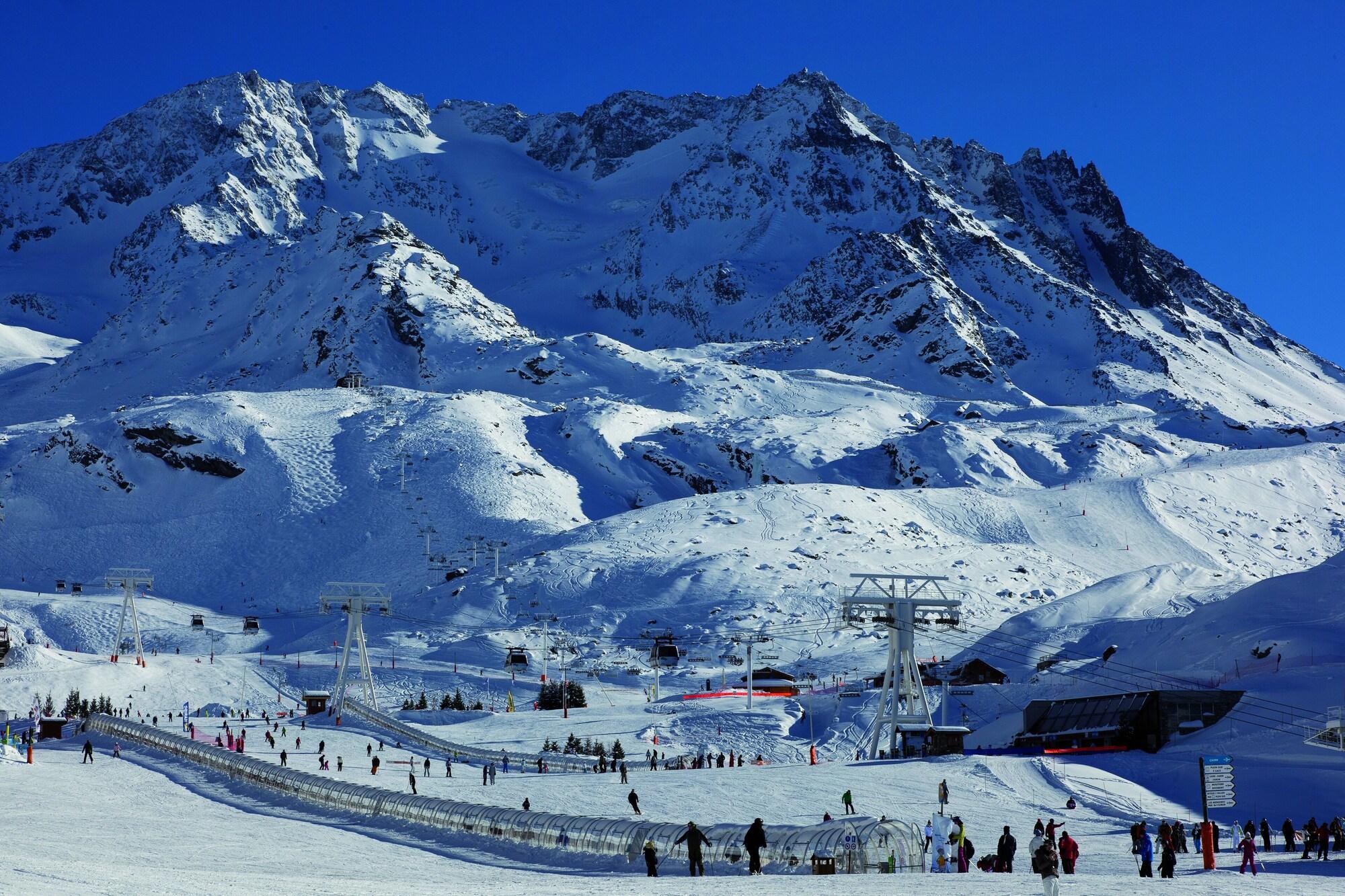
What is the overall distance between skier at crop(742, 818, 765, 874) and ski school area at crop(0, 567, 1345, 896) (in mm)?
91

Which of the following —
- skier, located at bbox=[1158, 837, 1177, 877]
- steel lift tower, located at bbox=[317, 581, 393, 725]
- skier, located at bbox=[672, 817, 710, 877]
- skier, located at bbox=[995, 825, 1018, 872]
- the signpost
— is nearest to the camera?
skier, located at bbox=[1158, 837, 1177, 877]

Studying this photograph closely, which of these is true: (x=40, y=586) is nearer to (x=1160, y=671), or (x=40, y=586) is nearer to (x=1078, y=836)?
(x=1160, y=671)

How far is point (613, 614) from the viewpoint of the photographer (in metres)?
107

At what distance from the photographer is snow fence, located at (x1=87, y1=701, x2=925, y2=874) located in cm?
3319

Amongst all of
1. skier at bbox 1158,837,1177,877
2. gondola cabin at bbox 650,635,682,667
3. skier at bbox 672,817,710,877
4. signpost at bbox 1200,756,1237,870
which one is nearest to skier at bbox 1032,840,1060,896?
skier at bbox 1158,837,1177,877

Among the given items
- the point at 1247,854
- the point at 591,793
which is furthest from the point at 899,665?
the point at 1247,854

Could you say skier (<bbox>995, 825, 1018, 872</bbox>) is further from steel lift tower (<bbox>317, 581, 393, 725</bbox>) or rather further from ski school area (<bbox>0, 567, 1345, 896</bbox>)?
steel lift tower (<bbox>317, 581, 393, 725</bbox>)

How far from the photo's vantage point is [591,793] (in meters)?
49.5

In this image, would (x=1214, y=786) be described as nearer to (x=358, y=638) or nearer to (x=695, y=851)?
(x=695, y=851)

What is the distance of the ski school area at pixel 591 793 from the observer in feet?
107

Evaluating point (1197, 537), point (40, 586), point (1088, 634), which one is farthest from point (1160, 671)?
point (40, 586)

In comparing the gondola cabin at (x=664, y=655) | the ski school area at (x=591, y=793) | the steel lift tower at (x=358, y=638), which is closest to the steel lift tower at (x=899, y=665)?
the ski school area at (x=591, y=793)

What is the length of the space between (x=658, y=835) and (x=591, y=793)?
15.1m

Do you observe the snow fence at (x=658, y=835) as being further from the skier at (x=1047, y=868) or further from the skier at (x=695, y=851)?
the skier at (x=1047, y=868)
